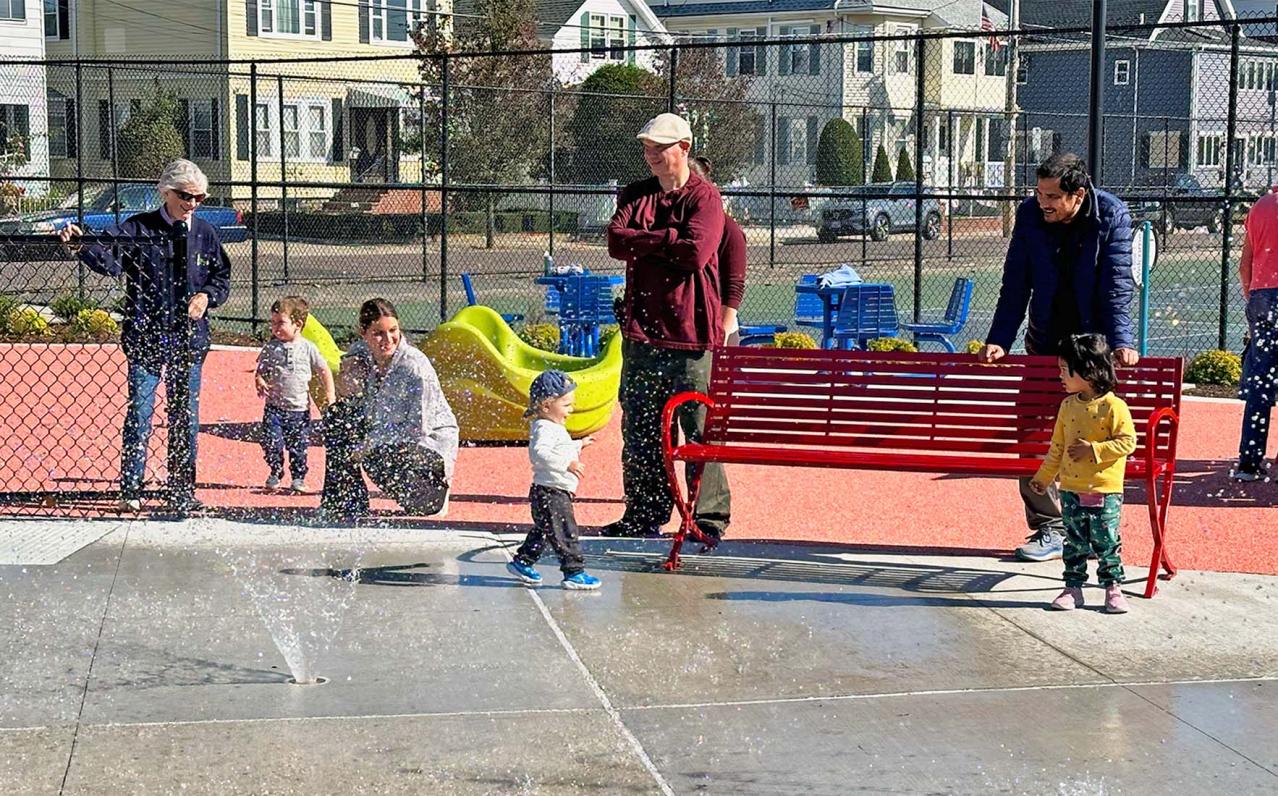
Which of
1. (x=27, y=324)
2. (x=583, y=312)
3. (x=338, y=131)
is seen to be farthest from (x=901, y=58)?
(x=27, y=324)

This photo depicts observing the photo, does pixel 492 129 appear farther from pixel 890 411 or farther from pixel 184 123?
pixel 890 411

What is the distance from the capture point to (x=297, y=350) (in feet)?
30.2

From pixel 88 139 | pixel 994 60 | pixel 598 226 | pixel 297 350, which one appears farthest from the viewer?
pixel 994 60

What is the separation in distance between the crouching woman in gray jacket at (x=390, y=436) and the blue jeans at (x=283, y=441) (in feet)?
2.53

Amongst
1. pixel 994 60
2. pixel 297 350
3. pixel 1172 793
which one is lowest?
pixel 1172 793

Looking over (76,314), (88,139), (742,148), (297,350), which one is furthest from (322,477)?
(88,139)

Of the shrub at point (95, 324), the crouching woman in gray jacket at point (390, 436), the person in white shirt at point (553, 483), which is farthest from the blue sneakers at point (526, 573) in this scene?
the shrub at point (95, 324)

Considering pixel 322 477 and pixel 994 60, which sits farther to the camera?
pixel 994 60

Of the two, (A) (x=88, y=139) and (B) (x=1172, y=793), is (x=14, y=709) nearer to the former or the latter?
(B) (x=1172, y=793)

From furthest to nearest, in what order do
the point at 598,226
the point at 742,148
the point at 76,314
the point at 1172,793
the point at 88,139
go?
the point at 88,139, the point at 742,148, the point at 598,226, the point at 76,314, the point at 1172,793

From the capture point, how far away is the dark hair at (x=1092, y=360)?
21.2 ft

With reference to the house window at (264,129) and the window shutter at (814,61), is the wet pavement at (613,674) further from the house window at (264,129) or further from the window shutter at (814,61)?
the window shutter at (814,61)

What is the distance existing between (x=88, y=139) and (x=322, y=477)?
3779 cm

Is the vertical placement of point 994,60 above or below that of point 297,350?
above
